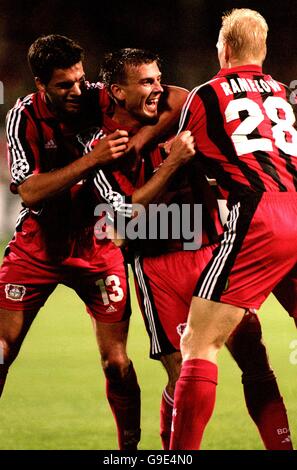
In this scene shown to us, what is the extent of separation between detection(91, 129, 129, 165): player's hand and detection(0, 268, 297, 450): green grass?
1372 millimetres

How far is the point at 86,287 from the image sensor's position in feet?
13.9

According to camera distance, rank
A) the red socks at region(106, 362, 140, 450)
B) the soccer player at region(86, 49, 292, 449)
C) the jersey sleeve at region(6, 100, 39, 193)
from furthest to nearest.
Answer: the red socks at region(106, 362, 140, 450)
the jersey sleeve at region(6, 100, 39, 193)
the soccer player at region(86, 49, 292, 449)

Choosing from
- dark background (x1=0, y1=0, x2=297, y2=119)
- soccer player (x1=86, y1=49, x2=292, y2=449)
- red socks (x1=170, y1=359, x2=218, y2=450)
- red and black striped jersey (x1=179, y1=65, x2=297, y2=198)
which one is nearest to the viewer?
red socks (x1=170, y1=359, x2=218, y2=450)

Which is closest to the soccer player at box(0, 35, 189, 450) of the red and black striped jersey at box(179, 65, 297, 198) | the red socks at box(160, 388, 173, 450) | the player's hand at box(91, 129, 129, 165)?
the player's hand at box(91, 129, 129, 165)

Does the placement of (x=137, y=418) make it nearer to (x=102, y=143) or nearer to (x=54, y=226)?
(x=54, y=226)

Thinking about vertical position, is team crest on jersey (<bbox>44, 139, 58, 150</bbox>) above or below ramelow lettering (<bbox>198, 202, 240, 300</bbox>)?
above

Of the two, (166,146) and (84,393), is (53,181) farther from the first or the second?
(84,393)

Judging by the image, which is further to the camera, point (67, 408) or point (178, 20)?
point (178, 20)

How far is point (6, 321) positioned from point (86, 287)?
0.41m

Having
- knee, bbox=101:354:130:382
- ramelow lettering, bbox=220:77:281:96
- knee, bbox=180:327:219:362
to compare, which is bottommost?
knee, bbox=101:354:130:382

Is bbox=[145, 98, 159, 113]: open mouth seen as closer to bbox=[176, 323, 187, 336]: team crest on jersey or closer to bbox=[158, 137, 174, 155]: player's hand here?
bbox=[158, 137, 174, 155]: player's hand

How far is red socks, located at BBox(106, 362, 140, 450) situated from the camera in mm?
4039

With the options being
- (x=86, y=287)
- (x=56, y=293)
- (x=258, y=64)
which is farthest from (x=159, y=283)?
(x=56, y=293)
